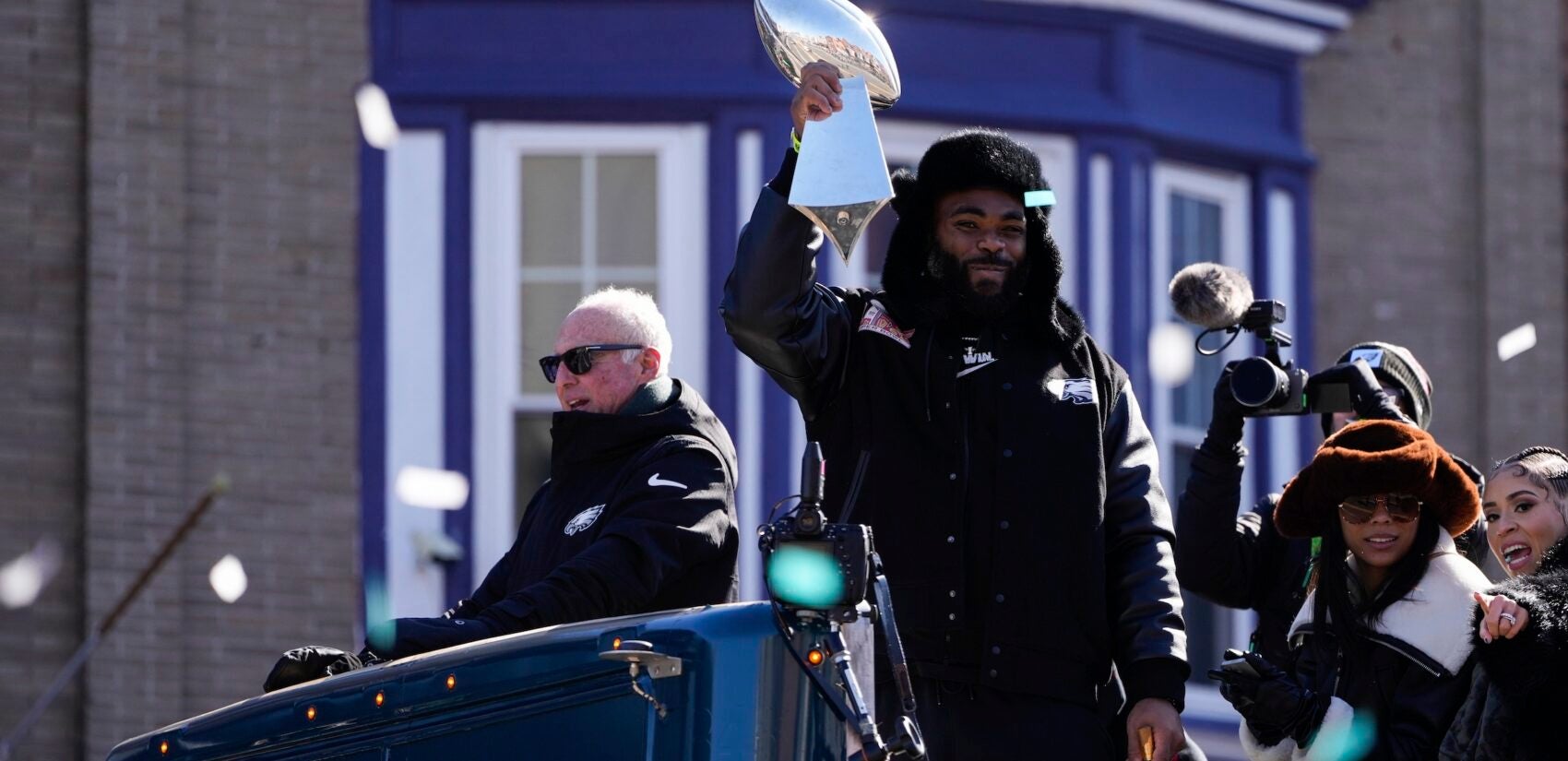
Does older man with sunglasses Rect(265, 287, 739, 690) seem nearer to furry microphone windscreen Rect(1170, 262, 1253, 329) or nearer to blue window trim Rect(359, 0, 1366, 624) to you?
furry microphone windscreen Rect(1170, 262, 1253, 329)

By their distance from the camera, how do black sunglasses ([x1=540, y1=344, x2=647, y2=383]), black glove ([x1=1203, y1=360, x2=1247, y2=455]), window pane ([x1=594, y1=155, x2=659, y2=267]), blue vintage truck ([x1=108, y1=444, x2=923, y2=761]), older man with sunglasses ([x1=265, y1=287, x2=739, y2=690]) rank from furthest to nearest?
1. window pane ([x1=594, y1=155, x2=659, y2=267])
2. black sunglasses ([x1=540, y1=344, x2=647, y2=383])
3. black glove ([x1=1203, y1=360, x2=1247, y2=455])
4. older man with sunglasses ([x1=265, y1=287, x2=739, y2=690])
5. blue vintage truck ([x1=108, y1=444, x2=923, y2=761])

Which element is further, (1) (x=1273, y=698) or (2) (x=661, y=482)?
(2) (x=661, y=482)

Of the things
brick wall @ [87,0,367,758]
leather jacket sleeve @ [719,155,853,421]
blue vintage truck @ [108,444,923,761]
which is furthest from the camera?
brick wall @ [87,0,367,758]

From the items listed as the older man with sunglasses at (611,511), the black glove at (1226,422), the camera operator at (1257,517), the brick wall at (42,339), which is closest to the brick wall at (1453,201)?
the camera operator at (1257,517)

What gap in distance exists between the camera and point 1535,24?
12.0 meters

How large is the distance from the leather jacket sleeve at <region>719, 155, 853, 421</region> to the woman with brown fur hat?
105cm

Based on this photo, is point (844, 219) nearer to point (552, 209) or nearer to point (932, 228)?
point (932, 228)

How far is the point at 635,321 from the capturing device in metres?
5.97

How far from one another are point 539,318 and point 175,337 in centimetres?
149

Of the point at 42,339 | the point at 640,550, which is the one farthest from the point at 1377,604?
the point at 42,339

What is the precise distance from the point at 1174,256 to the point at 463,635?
6.70 m

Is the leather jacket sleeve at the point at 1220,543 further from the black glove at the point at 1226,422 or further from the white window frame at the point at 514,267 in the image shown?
the white window frame at the point at 514,267

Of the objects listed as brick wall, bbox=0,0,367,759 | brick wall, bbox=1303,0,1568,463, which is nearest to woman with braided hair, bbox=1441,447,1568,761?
brick wall, bbox=0,0,367,759

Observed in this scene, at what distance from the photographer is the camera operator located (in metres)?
5.77
